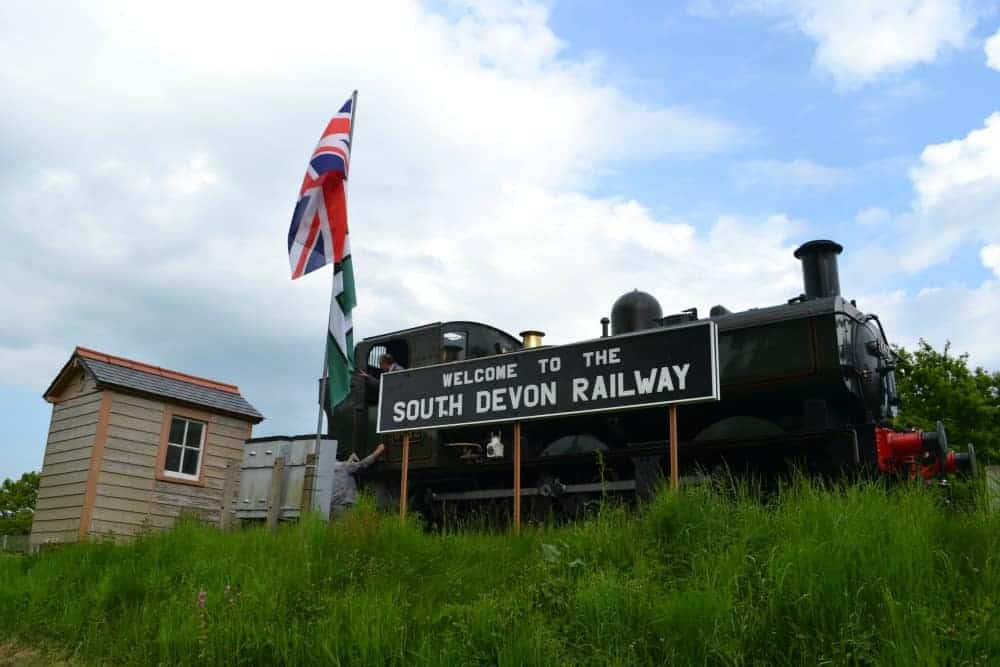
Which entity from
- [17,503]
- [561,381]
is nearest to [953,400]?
[561,381]

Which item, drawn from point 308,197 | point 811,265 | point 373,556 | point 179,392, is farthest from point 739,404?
point 179,392

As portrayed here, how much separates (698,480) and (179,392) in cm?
825

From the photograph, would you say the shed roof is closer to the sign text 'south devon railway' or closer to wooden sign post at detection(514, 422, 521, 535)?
the sign text 'south devon railway'

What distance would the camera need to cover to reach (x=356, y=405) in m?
11.6

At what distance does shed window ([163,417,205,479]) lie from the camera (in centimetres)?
1262

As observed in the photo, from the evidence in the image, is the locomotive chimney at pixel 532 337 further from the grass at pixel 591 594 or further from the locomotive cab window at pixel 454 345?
the grass at pixel 591 594

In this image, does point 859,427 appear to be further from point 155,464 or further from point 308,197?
point 155,464

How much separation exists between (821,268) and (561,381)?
3589 millimetres

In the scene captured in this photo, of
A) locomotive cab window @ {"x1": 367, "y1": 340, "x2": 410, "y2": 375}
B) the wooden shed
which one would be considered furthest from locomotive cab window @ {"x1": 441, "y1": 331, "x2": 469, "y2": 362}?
the wooden shed

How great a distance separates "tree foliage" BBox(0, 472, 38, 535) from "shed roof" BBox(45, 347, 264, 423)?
84.9 feet

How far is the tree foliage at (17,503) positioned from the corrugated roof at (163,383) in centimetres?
2640

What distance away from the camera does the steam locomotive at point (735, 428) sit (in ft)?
26.6

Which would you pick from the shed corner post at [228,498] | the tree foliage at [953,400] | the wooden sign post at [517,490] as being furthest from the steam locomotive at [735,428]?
the tree foliage at [953,400]

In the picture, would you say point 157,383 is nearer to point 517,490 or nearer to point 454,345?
point 454,345
